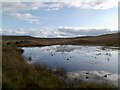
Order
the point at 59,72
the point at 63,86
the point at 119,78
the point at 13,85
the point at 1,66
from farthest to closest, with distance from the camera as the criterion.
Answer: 1. the point at 59,72
2. the point at 119,78
3. the point at 1,66
4. the point at 63,86
5. the point at 13,85

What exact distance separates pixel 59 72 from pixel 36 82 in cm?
564

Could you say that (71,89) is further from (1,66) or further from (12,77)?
(1,66)

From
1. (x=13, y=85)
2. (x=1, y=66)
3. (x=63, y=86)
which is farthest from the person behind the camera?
(x=1, y=66)

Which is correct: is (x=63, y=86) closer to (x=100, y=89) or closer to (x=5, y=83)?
(x=100, y=89)

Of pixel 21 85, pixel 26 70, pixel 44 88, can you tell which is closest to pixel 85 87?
pixel 44 88

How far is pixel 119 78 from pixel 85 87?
480 centimetres

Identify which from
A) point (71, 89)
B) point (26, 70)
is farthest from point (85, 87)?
point (26, 70)

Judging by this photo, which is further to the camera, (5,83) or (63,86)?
(63,86)

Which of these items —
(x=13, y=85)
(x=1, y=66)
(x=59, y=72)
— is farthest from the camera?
(x=59, y=72)

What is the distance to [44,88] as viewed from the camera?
11984 mm

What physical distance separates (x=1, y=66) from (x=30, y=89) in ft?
12.5

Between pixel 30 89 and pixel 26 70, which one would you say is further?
pixel 26 70

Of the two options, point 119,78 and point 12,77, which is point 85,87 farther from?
point 119,78

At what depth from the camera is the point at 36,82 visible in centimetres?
1259
